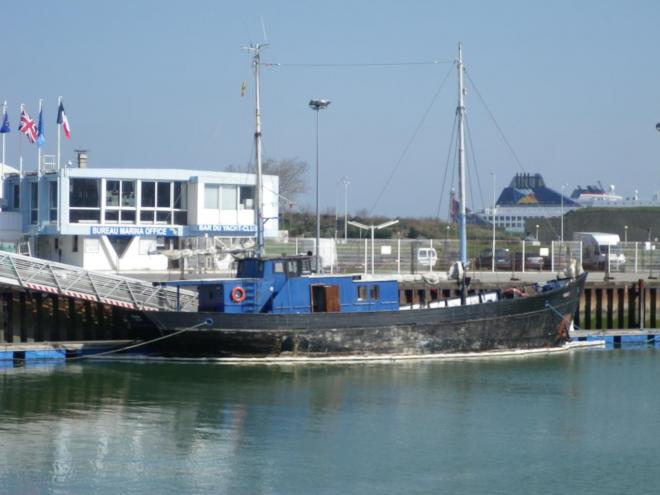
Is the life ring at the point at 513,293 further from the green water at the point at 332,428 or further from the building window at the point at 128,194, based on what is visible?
the building window at the point at 128,194

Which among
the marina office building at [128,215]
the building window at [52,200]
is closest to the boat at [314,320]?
the marina office building at [128,215]

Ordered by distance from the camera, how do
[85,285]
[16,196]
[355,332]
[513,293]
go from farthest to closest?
[16,196] < [513,293] < [85,285] < [355,332]

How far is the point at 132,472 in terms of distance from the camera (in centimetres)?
2233

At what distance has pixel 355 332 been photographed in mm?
35875

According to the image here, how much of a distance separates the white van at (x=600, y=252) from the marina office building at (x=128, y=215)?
Answer: 2136 cm

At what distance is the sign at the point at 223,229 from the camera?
47.0 metres

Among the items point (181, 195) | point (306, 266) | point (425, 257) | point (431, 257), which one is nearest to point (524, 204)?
point (425, 257)

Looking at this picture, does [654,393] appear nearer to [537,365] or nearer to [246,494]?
[537,365]

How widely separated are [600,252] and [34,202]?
106 ft

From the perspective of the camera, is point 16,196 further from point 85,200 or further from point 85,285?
point 85,285

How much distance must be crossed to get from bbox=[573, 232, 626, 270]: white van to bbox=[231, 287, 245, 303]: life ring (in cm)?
2858

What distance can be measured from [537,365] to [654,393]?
5.19 metres

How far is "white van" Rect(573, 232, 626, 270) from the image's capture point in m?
59.9

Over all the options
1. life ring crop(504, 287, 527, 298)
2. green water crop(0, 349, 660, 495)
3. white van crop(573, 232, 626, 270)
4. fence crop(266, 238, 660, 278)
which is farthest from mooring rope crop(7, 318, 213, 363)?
white van crop(573, 232, 626, 270)
